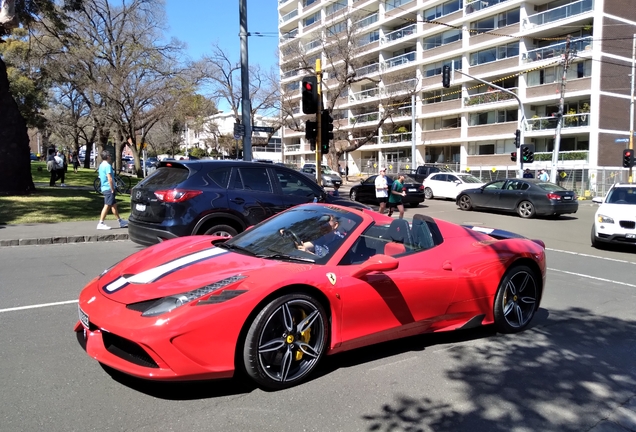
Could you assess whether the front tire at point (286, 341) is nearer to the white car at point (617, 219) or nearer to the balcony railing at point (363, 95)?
the white car at point (617, 219)

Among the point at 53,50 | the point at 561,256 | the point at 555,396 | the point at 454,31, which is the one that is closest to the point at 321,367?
the point at 555,396

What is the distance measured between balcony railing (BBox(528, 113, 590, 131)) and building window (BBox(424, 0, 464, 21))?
558 inches

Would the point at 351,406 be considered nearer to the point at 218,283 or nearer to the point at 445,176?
the point at 218,283

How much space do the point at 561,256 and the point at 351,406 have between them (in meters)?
8.90

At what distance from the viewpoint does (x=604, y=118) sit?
37.2 m

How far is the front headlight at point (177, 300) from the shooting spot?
3262mm

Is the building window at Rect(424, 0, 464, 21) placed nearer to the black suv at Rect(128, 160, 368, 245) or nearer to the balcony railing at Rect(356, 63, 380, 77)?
the balcony railing at Rect(356, 63, 380, 77)

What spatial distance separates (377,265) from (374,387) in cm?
93

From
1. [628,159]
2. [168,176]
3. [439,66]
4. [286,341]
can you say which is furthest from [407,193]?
[439,66]

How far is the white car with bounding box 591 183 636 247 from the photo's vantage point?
11164mm

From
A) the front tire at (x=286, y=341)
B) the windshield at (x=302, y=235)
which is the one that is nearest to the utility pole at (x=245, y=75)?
the windshield at (x=302, y=235)

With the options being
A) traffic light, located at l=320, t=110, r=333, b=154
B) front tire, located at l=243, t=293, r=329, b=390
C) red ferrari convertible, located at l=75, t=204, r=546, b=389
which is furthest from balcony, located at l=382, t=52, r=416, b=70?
front tire, located at l=243, t=293, r=329, b=390

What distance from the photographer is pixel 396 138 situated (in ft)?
179

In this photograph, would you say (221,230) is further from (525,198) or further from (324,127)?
(525,198)
